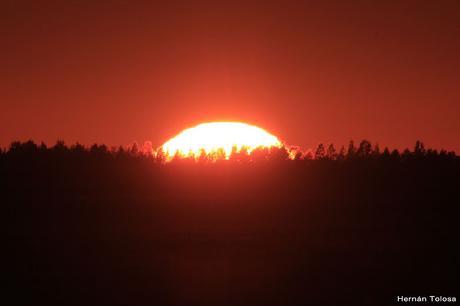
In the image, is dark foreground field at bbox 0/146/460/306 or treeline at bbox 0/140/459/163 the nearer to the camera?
dark foreground field at bbox 0/146/460/306

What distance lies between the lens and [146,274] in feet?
220

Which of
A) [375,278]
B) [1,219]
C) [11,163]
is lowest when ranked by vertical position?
[375,278]

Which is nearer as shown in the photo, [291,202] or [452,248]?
[452,248]

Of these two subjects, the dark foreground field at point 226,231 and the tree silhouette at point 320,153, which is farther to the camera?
the tree silhouette at point 320,153

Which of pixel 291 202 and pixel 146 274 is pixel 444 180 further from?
pixel 146 274

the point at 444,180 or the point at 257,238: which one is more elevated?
the point at 444,180

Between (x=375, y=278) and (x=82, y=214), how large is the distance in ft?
137

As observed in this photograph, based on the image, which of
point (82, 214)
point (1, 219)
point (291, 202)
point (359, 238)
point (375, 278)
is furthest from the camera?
point (291, 202)

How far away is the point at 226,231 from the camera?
91.2m

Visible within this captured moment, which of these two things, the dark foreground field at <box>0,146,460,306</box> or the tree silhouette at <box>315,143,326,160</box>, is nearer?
the dark foreground field at <box>0,146,460,306</box>

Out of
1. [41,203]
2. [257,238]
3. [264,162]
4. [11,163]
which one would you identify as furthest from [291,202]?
[11,163]

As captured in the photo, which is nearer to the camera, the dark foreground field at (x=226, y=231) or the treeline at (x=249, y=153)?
the dark foreground field at (x=226, y=231)

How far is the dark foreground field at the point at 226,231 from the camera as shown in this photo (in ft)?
202

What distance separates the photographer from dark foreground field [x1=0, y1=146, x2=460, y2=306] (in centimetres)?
6169
